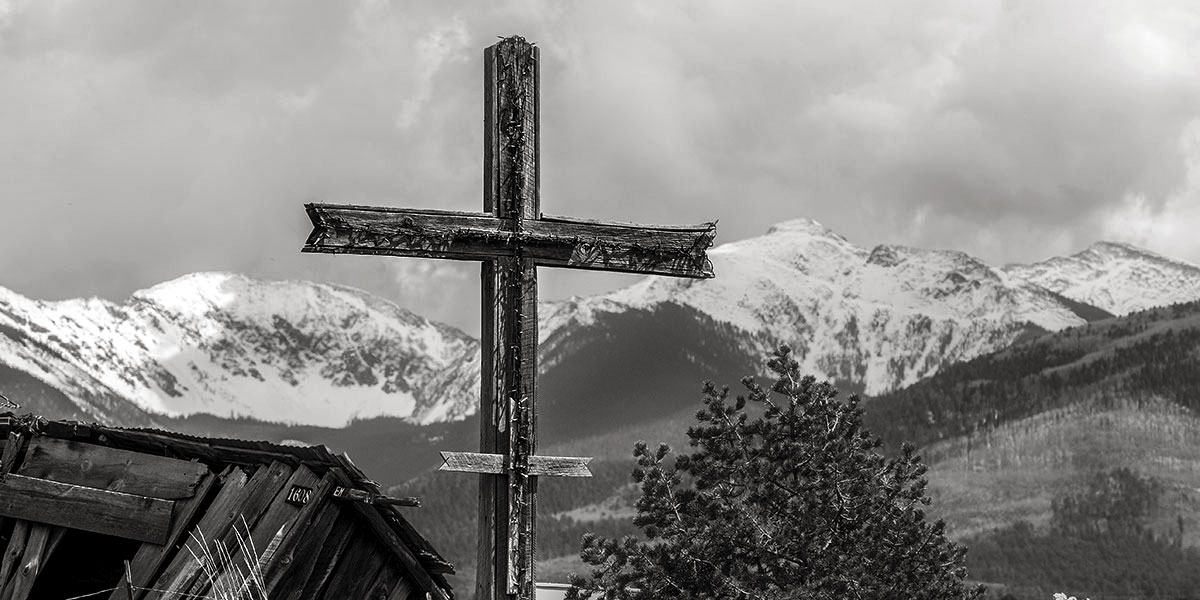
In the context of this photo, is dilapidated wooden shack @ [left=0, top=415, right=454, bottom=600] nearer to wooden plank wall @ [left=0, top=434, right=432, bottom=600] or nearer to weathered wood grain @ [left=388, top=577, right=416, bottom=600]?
wooden plank wall @ [left=0, top=434, right=432, bottom=600]

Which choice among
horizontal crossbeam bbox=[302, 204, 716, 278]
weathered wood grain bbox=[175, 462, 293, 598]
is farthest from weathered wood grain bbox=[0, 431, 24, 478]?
horizontal crossbeam bbox=[302, 204, 716, 278]

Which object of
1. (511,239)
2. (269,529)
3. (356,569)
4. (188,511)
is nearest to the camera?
(269,529)

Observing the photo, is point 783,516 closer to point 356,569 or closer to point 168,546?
point 356,569

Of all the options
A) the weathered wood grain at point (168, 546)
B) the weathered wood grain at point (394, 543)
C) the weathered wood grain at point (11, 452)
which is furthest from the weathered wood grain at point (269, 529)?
the weathered wood grain at point (11, 452)

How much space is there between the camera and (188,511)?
10.1 metres

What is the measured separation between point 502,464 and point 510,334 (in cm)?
89

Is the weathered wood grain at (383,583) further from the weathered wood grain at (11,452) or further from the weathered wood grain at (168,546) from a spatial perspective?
the weathered wood grain at (11,452)

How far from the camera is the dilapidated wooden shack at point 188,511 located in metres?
9.82

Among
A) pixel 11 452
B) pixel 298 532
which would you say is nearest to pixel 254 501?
pixel 298 532

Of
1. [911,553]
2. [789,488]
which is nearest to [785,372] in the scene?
[789,488]

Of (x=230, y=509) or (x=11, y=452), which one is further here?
(x=11, y=452)

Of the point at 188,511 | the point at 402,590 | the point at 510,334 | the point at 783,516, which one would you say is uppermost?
the point at 510,334

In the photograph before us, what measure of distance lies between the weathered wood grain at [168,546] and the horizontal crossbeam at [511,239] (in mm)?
1745

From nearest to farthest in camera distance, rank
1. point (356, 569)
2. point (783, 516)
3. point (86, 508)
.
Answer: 1. point (86, 508)
2. point (356, 569)
3. point (783, 516)
